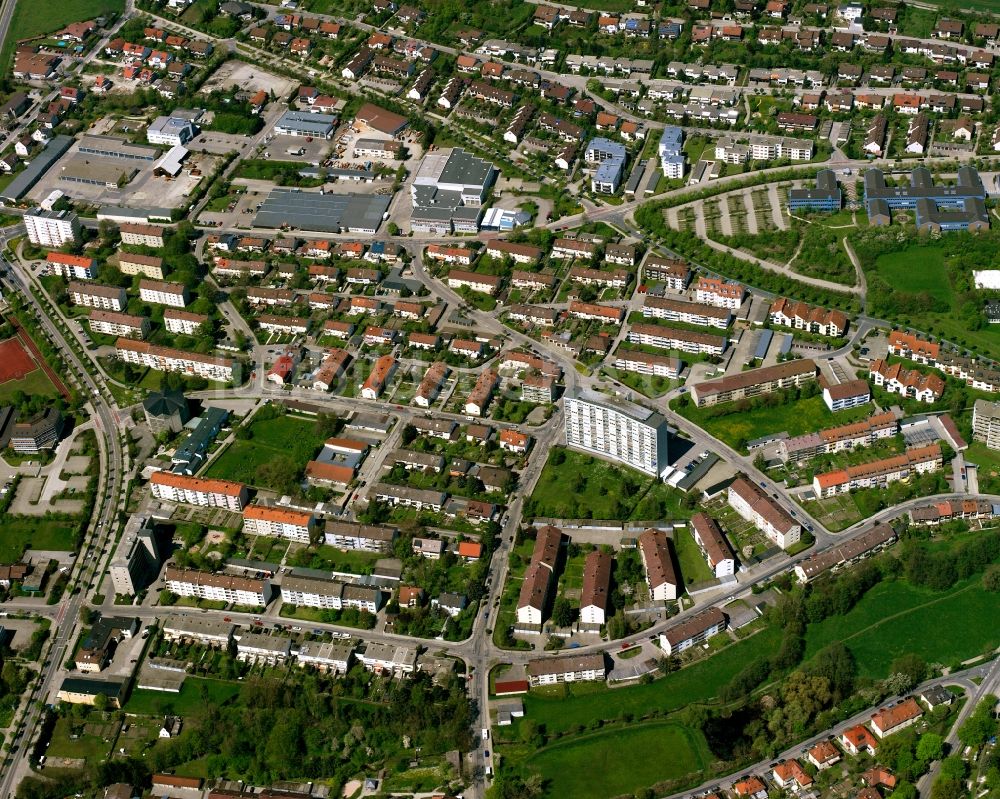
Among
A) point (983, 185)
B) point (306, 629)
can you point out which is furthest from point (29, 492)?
point (983, 185)

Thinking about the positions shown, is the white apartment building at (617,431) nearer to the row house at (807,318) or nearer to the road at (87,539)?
the row house at (807,318)

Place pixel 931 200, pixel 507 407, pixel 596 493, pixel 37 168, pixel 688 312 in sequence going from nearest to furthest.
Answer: pixel 596 493, pixel 507 407, pixel 688 312, pixel 931 200, pixel 37 168

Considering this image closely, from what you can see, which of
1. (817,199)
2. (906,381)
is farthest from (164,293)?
(906,381)

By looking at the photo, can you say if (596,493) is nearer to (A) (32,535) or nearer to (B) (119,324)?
(A) (32,535)

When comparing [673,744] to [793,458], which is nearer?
[673,744]

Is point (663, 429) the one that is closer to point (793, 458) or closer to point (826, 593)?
point (793, 458)
